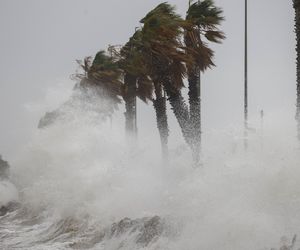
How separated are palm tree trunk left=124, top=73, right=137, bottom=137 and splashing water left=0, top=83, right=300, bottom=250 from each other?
3823 millimetres

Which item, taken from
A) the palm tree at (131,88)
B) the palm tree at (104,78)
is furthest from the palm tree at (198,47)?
the palm tree at (104,78)

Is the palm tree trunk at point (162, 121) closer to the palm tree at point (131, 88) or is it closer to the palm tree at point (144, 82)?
the palm tree at point (144, 82)

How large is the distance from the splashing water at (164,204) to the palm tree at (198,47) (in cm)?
226

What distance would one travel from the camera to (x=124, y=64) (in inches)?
1164

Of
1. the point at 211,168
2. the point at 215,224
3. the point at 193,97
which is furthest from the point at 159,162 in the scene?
the point at 215,224

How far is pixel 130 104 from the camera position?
96.0 ft

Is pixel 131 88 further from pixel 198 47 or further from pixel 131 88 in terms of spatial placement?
pixel 198 47

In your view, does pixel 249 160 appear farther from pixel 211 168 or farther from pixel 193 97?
pixel 193 97

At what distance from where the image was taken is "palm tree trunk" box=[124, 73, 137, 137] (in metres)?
29.0

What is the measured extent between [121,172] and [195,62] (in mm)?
5952

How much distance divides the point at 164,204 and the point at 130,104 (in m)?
15.3

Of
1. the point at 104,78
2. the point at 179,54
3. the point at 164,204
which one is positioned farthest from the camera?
the point at 104,78

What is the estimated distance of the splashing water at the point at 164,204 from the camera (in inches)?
412

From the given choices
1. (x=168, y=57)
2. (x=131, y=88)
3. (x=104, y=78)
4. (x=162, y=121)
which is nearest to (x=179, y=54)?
(x=168, y=57)
